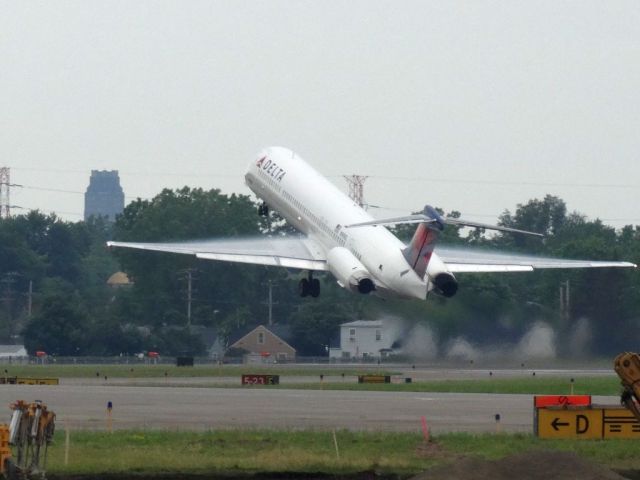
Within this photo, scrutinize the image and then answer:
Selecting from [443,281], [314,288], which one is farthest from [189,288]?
[443,281]

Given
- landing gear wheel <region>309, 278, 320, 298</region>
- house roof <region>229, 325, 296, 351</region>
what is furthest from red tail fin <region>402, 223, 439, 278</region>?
house roof <region>229, 325, 296, 351</region>

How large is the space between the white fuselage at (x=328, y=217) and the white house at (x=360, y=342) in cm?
1445

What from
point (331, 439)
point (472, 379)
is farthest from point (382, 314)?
point (331, 439)

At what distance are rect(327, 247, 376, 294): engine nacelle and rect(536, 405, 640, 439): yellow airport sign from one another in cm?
2676

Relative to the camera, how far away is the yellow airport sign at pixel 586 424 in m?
43.8

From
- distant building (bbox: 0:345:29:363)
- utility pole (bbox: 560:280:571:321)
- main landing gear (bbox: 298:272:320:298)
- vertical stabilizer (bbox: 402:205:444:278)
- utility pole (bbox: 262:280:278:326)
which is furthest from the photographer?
utility pole (bbox: 262:280:278:326)

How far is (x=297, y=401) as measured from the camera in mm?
58469

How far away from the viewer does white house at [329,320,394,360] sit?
99.7m

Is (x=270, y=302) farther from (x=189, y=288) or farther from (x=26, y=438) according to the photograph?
(x=26, y=438)

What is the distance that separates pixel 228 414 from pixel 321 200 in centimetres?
2887

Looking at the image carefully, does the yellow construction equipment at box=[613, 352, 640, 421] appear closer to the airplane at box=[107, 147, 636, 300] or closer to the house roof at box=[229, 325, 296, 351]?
the airplane at box=[107, 147, 636, 300]

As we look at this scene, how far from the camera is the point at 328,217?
77.2 meters

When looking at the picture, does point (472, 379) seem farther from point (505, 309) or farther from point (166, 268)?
point (166, 268)

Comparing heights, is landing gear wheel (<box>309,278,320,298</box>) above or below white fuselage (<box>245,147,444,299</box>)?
below
